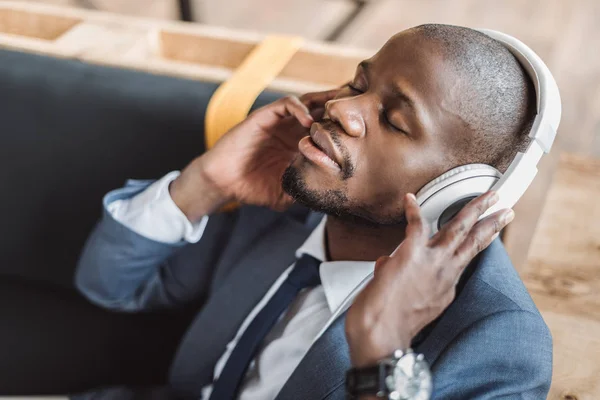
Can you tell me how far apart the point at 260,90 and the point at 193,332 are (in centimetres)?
53

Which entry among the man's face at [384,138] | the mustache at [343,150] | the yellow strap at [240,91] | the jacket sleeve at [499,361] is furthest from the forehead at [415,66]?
the yellow strap at [240,91]

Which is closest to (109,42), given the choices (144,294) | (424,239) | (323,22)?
(144,294)

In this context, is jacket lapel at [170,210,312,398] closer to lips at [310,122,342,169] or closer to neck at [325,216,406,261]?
neck at [325,216,406,261]

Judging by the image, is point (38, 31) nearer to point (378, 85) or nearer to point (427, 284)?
point (378, 85)

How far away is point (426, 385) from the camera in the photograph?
2.87ft

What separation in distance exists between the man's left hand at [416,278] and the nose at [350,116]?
0.69ft

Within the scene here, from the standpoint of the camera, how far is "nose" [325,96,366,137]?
1083 mm

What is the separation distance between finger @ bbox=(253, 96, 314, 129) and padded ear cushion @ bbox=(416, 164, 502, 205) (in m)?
0.31

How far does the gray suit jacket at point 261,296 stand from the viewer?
102cm

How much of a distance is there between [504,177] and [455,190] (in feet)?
0.24

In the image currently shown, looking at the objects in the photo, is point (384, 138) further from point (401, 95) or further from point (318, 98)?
point (318, 98)

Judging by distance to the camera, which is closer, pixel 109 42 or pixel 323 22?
pixel 109 42

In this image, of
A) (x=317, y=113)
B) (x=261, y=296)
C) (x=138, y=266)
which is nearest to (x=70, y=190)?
(x=138, y=266)

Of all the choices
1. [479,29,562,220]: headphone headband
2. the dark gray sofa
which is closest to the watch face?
[479,29,562,220]: headphone headband
